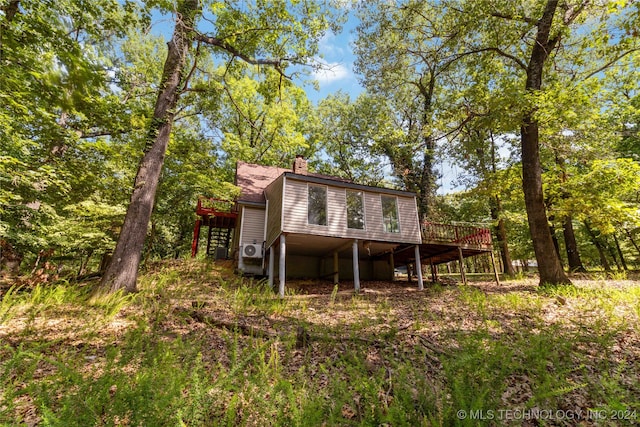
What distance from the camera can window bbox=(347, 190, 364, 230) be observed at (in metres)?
12.9

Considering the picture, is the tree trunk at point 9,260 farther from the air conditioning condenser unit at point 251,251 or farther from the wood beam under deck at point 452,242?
the wood beam under deck at point 452,242

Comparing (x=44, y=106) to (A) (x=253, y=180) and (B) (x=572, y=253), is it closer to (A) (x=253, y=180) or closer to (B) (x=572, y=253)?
(A) (x=253, y=180)

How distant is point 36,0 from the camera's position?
660 cm

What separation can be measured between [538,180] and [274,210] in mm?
10200

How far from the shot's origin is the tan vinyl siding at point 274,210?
40.6ft

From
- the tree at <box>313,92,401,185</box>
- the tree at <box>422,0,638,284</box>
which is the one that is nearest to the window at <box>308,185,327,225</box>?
the tree at <box>422,0,638,284</box>

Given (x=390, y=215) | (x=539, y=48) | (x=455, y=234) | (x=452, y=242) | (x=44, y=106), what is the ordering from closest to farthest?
(x=44, y=106), (x=539, y=48), (x=390, y=215), (x=452, y=242), (x=455, y=234)

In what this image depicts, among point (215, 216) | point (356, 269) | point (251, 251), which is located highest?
point (215, 216)

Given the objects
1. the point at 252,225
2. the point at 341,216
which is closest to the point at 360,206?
the point at 341,216

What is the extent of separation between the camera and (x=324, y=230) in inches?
479

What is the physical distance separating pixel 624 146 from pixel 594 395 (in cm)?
2139

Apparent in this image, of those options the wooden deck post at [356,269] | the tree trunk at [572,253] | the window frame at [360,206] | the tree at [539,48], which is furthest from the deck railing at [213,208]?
the tree trunk at [572,253]

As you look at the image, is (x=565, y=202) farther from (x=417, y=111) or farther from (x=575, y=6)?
(x=417, y=111)

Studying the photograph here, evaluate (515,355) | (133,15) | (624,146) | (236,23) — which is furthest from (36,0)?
(624,146)
